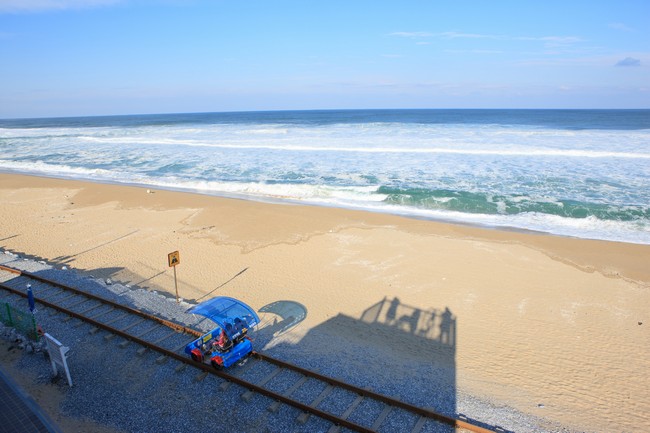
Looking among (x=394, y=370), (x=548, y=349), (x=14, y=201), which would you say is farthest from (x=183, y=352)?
(x=14, y=201)

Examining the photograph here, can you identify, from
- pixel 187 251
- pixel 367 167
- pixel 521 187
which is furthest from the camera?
pixel 367 167

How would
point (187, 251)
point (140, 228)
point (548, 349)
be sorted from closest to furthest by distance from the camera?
point (548, 349), point (187, 251), point (140, 228)

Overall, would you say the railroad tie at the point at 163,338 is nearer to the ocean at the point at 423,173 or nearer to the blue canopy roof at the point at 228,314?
the blue canopy roof at the point at 228,314

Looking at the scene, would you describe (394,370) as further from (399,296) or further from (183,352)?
(183,352)

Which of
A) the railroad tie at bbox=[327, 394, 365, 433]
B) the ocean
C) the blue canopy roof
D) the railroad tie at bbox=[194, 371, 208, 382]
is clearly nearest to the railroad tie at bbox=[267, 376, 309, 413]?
the railroad tie at bbox=[327, 394, 365, 433]

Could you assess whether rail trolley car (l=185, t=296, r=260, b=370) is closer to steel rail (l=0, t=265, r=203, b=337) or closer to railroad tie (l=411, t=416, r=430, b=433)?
steel rail (l=0, t=265, r=203, b=337)

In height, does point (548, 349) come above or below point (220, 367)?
below
